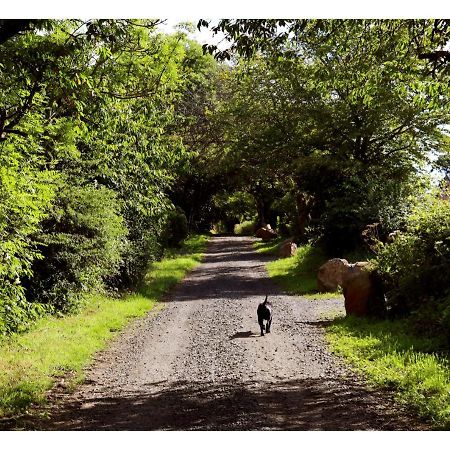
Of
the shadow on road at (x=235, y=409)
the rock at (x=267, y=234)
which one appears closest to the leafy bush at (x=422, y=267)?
the shadow on road at (x=235, y=409)

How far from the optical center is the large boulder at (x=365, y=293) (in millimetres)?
12039

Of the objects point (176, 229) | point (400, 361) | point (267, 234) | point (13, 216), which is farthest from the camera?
point (267, 234)

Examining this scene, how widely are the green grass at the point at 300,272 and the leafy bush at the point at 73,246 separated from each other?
6.49 meters

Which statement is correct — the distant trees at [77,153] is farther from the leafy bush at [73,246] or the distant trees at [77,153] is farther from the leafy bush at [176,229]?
the leafy bush at [176,229]

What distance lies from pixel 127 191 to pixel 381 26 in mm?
10352

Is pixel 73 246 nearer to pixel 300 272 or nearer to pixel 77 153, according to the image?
pixel 77 153

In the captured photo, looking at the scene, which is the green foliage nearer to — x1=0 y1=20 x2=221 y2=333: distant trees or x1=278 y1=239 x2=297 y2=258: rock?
x1=278 y1=239 x2=297 y2=258: rock

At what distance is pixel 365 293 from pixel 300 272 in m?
9.12

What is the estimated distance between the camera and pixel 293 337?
11.0 metres

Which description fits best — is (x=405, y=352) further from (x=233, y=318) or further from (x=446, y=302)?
(x=233, y=318)

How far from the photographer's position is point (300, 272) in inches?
836

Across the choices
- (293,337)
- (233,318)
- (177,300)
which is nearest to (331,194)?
(177,300)

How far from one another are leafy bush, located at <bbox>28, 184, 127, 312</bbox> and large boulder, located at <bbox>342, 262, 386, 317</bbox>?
618 cm

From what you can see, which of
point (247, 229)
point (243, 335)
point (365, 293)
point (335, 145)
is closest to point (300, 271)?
point (335, 145)
